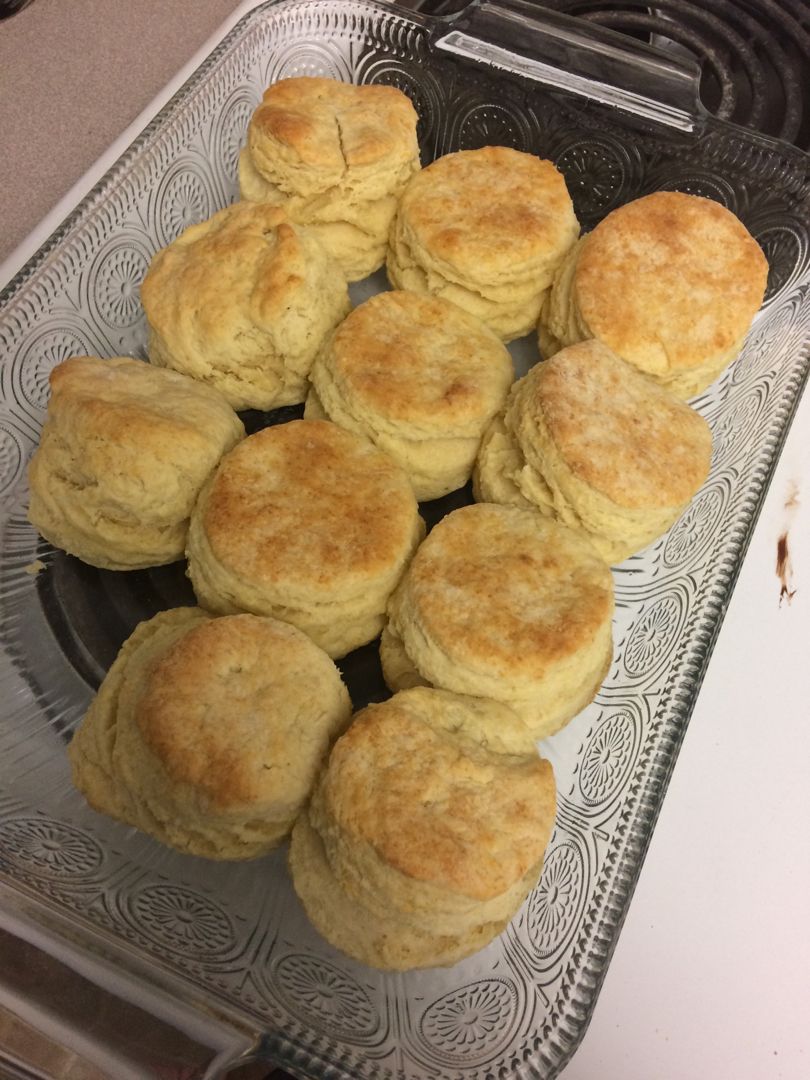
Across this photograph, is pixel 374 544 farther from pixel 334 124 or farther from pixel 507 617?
pixel 334 124

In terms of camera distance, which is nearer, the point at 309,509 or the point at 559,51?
the point at 309,509

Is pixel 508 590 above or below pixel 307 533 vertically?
below

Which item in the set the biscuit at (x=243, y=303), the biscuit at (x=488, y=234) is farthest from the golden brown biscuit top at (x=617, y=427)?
the biscuit at (x=243, y=303)

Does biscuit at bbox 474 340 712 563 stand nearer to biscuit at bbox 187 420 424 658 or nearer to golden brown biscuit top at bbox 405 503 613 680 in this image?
golden brown biscuit top at bbox 405 503 613 680

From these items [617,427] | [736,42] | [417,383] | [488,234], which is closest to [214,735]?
[417,383]

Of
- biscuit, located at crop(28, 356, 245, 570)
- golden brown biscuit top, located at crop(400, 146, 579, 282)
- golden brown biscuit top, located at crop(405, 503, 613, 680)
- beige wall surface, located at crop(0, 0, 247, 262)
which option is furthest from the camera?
beige wall surface, located at crop(0, 0, 247, 262)

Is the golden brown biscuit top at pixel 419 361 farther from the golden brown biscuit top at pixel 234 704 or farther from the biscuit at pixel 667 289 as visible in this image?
the golden brown biscuit top at pixel 234 704

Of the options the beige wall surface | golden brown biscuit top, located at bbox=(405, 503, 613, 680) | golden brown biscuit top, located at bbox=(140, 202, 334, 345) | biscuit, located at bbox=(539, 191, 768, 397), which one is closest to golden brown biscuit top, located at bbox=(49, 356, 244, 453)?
golden brown biscuit top, located at bbox=(140, 202, 334, 345)
